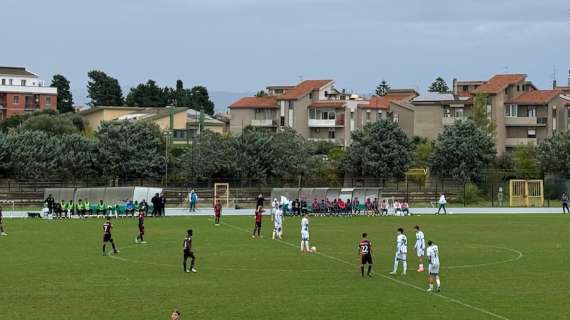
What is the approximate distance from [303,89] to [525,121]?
100ft

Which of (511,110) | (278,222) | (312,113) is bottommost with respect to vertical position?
(278,222)

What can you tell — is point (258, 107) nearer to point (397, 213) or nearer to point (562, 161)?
point (562, 161)

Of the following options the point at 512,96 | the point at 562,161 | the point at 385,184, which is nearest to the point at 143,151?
the point at 385,184

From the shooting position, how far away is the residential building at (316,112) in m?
129

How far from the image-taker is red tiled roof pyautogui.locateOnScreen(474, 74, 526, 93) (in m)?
118

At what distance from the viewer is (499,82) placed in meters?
121

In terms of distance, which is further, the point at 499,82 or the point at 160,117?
the point at 160,117

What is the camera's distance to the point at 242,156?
8875 cm

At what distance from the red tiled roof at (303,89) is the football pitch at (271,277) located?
76.7 meters

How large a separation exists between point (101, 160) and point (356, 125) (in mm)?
48815

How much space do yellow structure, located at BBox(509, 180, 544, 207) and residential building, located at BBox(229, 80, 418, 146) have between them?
4565 centimetres

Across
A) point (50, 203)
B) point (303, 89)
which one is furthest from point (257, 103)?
point (50, 203)

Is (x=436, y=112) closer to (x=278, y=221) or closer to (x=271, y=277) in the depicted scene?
(x=278, y=221)

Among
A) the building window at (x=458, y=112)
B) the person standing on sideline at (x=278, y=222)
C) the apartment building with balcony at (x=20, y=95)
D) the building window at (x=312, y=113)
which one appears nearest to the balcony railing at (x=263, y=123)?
the building window at (x=312, y=113)
